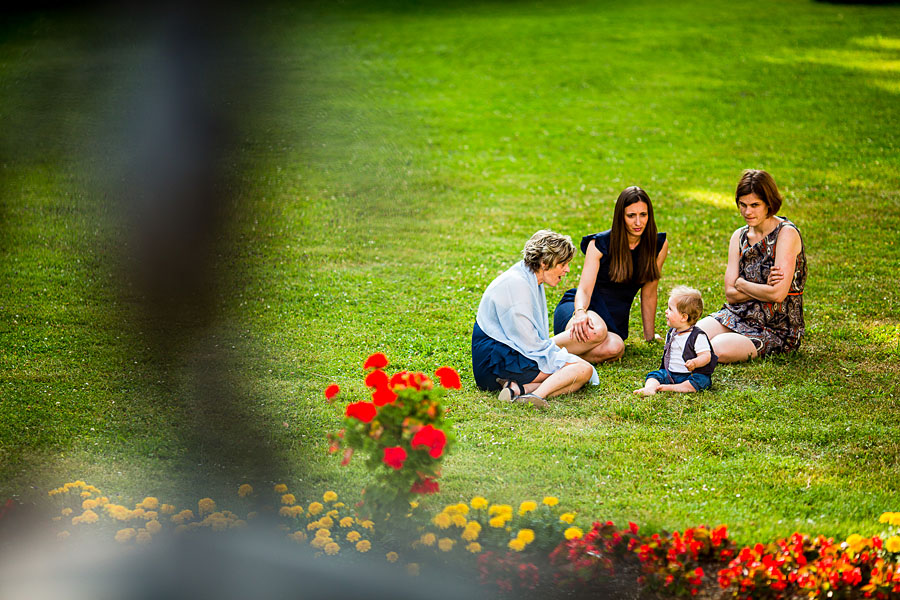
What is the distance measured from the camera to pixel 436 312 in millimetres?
7395

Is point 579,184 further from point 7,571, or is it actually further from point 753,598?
point 7,571

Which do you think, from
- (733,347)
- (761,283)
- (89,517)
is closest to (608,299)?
(733,347)

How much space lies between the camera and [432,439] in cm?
329

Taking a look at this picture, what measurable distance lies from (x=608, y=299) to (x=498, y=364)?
1.38 m

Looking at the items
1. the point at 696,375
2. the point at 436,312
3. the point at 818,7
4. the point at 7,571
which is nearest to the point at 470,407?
the point at 696,375

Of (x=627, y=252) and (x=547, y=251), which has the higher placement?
(x=547, y=251)

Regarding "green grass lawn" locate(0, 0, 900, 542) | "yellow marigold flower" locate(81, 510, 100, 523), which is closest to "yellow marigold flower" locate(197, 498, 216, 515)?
"green grass lawn" locate(0, 0, 900, 542)

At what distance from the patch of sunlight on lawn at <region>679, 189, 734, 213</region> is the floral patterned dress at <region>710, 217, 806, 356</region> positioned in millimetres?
5335

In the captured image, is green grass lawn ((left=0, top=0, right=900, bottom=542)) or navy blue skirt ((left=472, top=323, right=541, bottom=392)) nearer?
green grass lawn ((left=0, top=0, right=900, bottom=542))

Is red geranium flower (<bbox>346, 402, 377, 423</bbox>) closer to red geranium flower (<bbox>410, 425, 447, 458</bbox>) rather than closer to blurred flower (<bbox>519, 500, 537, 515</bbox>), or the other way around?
red geranium flower (<bbox>410, 425, 447, 458</bbox>)

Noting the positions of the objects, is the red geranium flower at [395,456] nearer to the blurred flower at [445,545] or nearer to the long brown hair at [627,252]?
the blurred flower at [445,545]

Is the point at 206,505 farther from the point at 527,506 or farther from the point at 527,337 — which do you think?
the point at 527,337

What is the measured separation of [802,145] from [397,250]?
8.03 m

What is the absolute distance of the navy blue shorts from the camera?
550 centimetres
